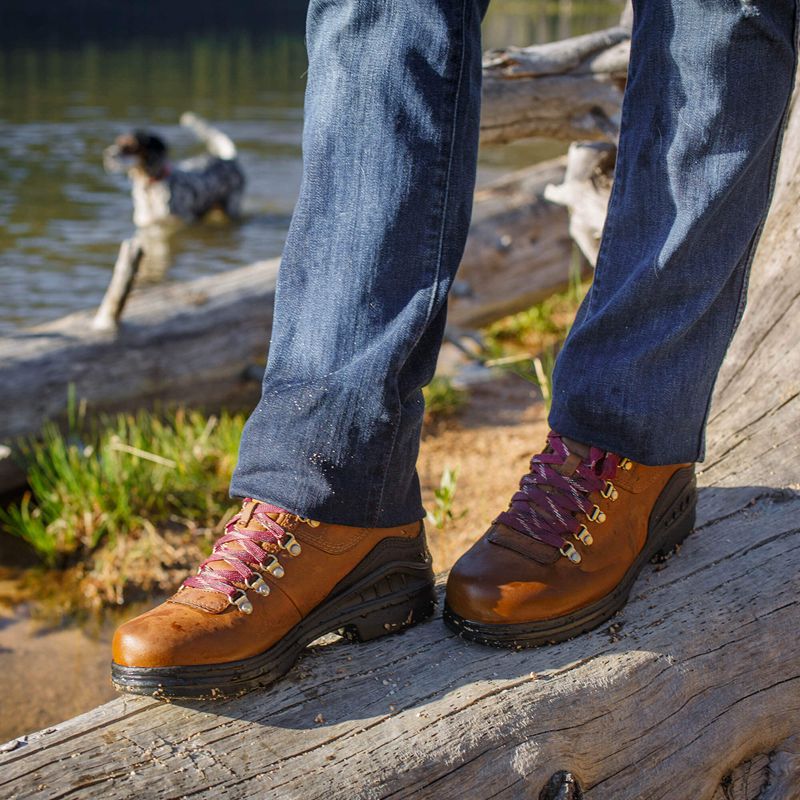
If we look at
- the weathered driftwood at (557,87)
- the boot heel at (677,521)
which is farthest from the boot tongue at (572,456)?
the weathered driftwood at (557,87)

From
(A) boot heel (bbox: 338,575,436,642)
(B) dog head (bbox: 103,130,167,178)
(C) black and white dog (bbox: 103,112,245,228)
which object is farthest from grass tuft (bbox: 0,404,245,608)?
(B) dog head (bbox: 103,130,167,178)

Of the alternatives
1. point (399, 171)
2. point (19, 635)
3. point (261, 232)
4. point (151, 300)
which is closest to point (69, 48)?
point (261, 232)

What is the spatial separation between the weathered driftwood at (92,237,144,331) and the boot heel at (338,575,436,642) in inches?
118

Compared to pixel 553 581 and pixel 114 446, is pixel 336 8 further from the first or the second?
pixel 114 446

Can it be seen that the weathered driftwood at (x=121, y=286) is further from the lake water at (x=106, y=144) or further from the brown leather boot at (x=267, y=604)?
the brown leather boot at (x=267, y=604)

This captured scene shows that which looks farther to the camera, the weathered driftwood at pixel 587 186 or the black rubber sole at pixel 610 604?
the weathered driftwood at pixel 587 186

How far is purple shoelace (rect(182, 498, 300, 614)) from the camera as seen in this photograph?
163 cm

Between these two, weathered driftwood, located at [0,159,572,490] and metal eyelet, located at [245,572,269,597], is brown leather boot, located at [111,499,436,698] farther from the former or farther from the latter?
weathered driftwood, located at [0,159,572,490]

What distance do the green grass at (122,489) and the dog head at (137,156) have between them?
5944mm

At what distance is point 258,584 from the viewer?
1.63 metres

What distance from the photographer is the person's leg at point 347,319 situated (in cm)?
163

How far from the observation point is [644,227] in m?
1.81

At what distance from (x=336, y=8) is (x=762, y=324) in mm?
1477

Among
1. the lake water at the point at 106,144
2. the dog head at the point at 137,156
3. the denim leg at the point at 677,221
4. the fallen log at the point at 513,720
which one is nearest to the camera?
the fallen log at the point at 513,720
